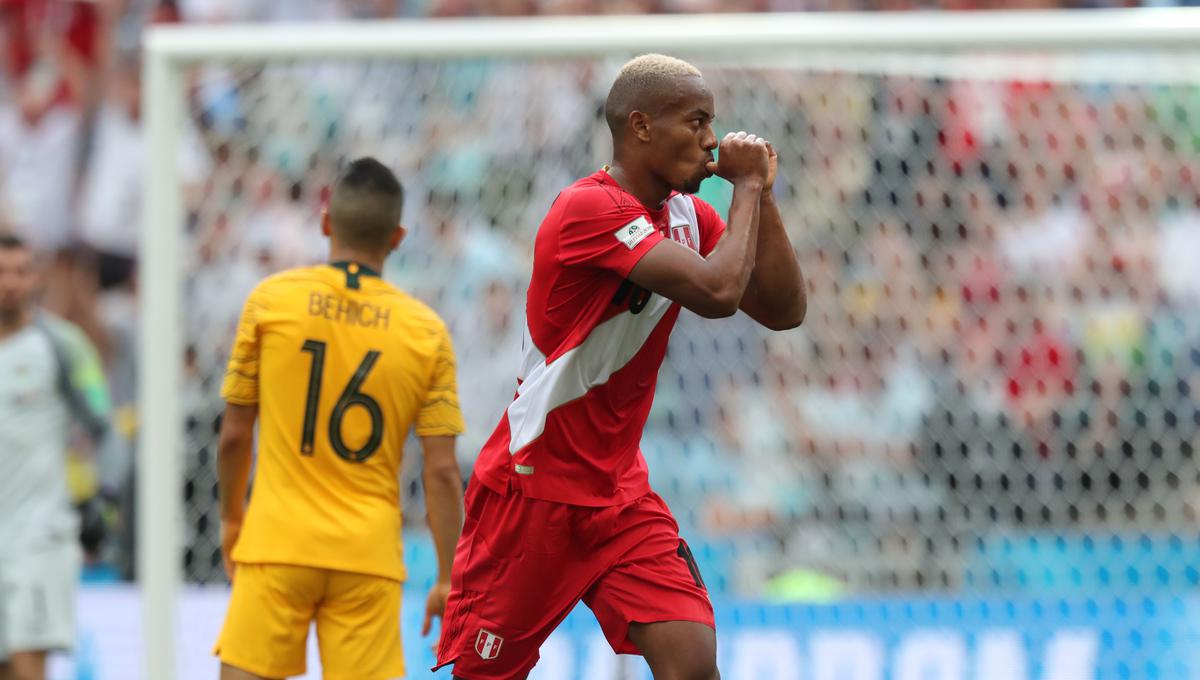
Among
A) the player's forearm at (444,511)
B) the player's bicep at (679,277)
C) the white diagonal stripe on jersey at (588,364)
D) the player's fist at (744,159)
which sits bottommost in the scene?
the player's forearm at (444,511)

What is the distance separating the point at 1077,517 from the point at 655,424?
72.5 inches

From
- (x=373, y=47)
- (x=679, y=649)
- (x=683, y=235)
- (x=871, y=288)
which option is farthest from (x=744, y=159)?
(x=871, y=288)

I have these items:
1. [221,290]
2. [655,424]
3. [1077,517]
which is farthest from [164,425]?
[1077,517]

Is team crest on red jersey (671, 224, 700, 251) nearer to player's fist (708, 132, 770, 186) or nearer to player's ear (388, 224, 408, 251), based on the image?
player's fist (708, 132, 770, 186)

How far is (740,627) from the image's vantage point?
6379 millimetres

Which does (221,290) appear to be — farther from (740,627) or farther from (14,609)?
(740,627)

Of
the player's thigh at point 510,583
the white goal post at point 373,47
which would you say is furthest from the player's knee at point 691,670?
the white goal post at point 373,47

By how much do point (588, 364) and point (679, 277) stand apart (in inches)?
15.7

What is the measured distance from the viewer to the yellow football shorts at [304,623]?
4.36 meters

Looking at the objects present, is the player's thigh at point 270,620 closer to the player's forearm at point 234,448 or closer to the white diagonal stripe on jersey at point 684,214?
the player's forearm at point 234,448

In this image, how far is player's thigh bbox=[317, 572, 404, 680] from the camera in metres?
4.39

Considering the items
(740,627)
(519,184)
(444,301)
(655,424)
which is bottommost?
(740,627)

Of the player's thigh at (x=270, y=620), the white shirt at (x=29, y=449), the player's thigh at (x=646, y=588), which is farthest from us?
the white shirt at (x=29, y=449)

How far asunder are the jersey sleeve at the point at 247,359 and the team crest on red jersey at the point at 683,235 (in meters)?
1.25
